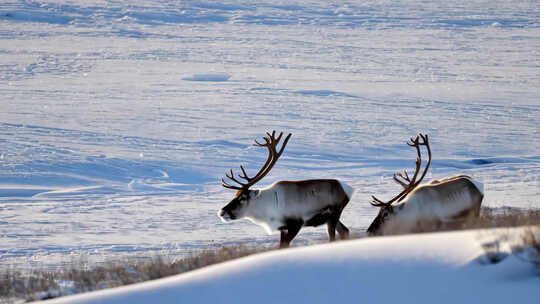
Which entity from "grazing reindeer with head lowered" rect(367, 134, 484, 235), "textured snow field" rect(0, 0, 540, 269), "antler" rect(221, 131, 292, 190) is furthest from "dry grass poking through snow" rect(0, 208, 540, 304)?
"textured snow field" rect(0, 0, 540, 269)

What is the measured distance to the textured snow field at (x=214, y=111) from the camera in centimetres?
1237

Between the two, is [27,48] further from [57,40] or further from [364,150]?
[364,150]

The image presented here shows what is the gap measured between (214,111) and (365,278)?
20921mm

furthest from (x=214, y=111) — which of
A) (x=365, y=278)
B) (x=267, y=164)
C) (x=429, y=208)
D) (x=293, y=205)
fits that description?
(x=365, y=278)

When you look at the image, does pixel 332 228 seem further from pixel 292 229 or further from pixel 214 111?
pixel 214 111

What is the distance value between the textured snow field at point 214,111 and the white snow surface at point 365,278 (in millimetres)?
5257

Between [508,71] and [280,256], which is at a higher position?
[508,71]

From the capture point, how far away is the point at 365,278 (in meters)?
3.38

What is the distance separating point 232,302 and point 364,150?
16276 mm

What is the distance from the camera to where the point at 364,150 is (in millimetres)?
19547

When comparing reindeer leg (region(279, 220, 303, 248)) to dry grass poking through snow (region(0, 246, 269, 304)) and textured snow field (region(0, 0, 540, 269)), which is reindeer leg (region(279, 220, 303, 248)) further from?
textured snow field (region(0, 0, 540, 269))

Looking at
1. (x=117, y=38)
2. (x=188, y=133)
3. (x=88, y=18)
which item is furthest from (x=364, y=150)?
(x=88, y=18)

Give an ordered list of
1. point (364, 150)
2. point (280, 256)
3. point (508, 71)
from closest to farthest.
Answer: point (280, 256) → point (364, 150) → point (508, 71)

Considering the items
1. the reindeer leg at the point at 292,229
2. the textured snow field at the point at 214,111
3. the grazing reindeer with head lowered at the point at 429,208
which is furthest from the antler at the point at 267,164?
the textured snow field at the point at 214,111
